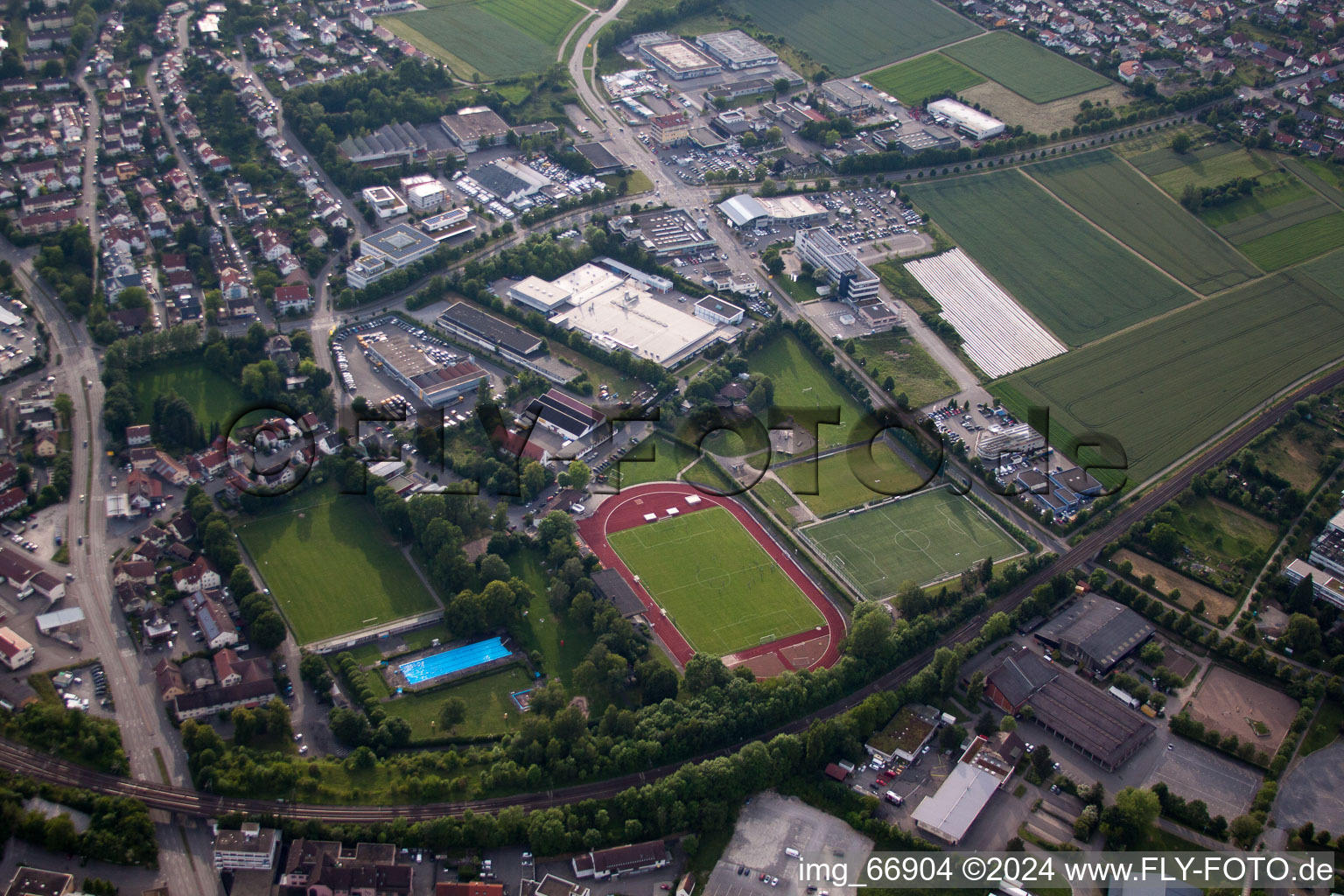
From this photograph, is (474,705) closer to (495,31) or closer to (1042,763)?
(1042,763)

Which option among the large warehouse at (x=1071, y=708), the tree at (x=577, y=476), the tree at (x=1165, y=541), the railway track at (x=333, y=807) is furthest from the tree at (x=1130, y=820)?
the tree at (x=577, y=476)

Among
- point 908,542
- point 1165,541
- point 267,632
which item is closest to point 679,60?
point 908,542

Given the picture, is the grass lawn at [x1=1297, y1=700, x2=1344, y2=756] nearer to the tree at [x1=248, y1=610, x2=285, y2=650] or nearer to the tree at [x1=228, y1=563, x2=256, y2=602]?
the tree at [x1=248, y1=610, x2=285, y2=650]

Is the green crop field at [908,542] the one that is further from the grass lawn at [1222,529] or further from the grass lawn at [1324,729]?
the grass lawn at [1324,729]

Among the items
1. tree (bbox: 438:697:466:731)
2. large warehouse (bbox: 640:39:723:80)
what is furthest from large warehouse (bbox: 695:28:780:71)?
tree (bbox: 438:697:466:731)

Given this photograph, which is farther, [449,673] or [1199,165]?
[1199,165]
